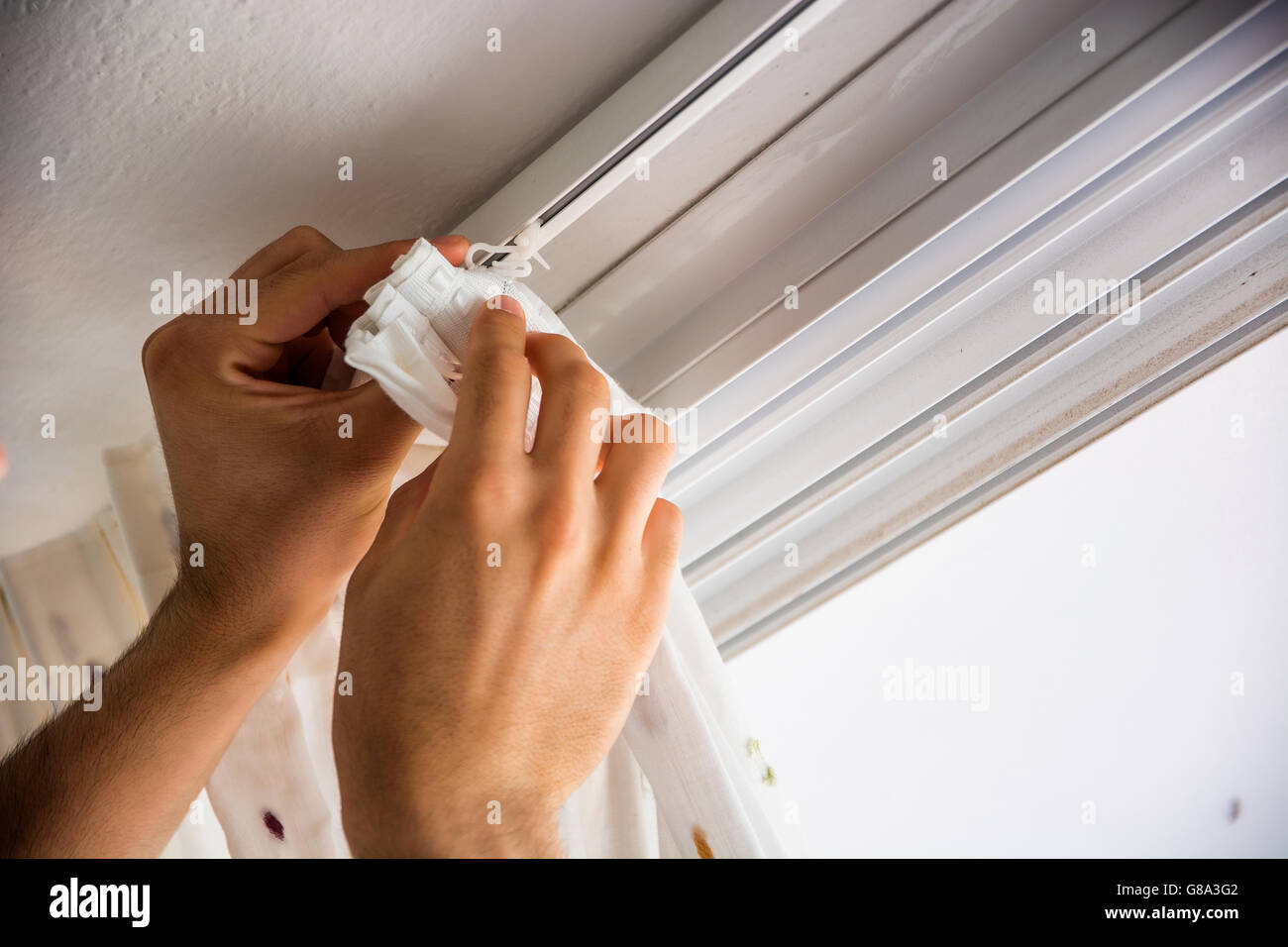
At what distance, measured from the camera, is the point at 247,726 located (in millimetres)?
688

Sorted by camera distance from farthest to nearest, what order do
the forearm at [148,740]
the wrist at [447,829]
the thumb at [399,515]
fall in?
the forearm at [148,740], the thumb at [399,515], the wrist at [447,829]

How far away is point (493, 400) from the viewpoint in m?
0.45

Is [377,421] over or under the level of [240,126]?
under

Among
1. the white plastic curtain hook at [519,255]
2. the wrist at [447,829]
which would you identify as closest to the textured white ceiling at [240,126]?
the white plastic curtain hook at [519,255]

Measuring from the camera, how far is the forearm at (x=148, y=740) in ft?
2.05

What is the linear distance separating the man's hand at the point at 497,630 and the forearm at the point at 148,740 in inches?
9.4

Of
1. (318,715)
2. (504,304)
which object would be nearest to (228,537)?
(318,715)

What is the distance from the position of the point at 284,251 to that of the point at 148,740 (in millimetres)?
411

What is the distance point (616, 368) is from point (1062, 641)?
771 millimetres

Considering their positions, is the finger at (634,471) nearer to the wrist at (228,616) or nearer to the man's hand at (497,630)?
the man's hand at (497,630)

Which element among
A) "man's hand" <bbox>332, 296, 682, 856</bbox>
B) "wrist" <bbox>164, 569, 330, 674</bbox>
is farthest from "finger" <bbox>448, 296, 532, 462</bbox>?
"wrist" <bbox>164, 569, 330, 674</bbox>

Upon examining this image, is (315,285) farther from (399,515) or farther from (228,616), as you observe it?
(228,616)

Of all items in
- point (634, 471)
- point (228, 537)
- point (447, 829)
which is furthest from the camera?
point (228, 537)
